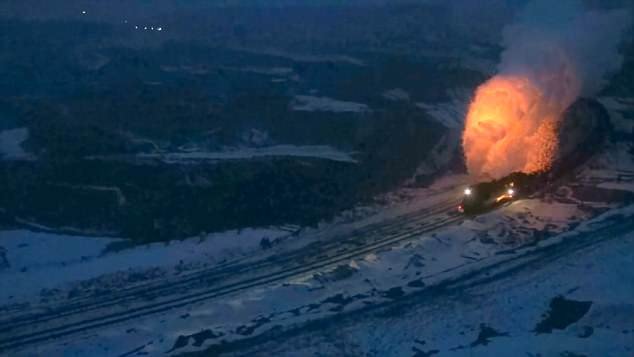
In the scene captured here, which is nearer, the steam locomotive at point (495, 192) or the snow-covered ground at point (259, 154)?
the steam locomotive at point (495, 192)

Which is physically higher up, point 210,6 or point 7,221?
point 210,6

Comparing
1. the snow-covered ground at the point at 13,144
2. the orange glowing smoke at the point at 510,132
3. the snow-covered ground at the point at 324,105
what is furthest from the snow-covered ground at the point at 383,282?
the snow-covered ground at the point at 324,105

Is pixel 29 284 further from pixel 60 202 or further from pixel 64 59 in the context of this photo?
Answer: pixel 64 59

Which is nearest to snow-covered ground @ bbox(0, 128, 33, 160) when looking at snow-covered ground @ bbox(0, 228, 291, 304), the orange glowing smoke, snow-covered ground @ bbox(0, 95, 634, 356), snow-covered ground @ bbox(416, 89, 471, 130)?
snow-covered ground @ bbox(0, 228, 291, 304)

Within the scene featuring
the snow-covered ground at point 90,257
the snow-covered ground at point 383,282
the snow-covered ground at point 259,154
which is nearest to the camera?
the snow-covered ground at point 383,282

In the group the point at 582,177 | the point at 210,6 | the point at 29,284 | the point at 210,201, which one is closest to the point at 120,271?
the point at 29,284

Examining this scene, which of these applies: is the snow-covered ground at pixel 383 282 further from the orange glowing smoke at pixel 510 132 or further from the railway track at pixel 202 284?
the orange glowing smoke at pixel 510 132

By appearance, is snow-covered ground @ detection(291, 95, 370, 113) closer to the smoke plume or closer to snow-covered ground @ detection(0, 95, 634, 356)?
the smoke plume
